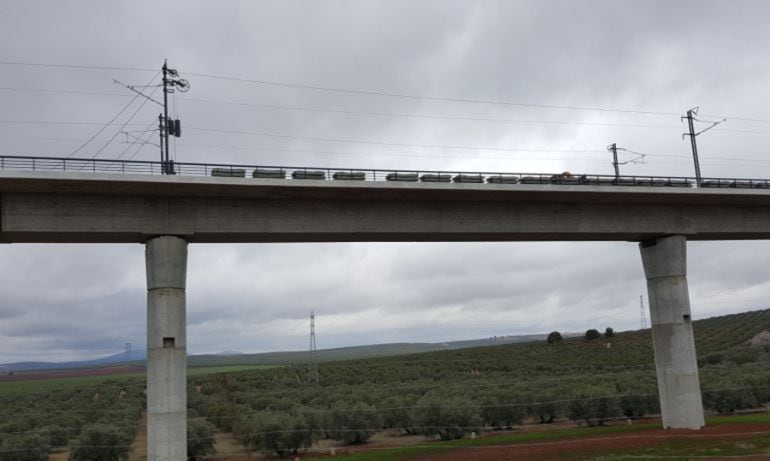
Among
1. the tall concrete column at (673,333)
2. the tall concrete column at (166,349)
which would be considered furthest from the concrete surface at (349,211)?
the tall concrete column at (673,333)

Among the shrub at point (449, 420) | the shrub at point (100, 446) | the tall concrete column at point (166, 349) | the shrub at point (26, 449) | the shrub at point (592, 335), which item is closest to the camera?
the tall concrete column at point (166, 349)

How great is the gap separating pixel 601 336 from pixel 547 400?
77.3 metres

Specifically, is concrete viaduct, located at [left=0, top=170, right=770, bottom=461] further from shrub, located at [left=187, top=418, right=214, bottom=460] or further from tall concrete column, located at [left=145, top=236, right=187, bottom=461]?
shrub, located at [left=187, top=418, right=214, bottom=460]

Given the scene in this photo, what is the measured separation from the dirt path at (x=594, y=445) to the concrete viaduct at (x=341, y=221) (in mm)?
2667

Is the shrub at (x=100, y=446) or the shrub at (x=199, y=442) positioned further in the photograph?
the shrub at (x=199, y=442)

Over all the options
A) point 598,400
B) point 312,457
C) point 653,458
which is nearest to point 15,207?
point 312,457

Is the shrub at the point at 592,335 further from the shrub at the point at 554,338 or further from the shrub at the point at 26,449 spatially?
the shrub at the point at 26,449

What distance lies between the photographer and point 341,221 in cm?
3062

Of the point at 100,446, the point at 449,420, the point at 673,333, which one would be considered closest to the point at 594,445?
the point at 673,333

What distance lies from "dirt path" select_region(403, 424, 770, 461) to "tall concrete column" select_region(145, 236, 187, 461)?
10.2m

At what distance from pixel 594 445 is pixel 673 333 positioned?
29.8 ft

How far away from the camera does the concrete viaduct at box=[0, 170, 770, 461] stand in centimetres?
2633

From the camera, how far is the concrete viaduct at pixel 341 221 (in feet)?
86.4

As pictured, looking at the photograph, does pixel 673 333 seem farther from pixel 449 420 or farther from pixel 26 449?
pixel 26 449
